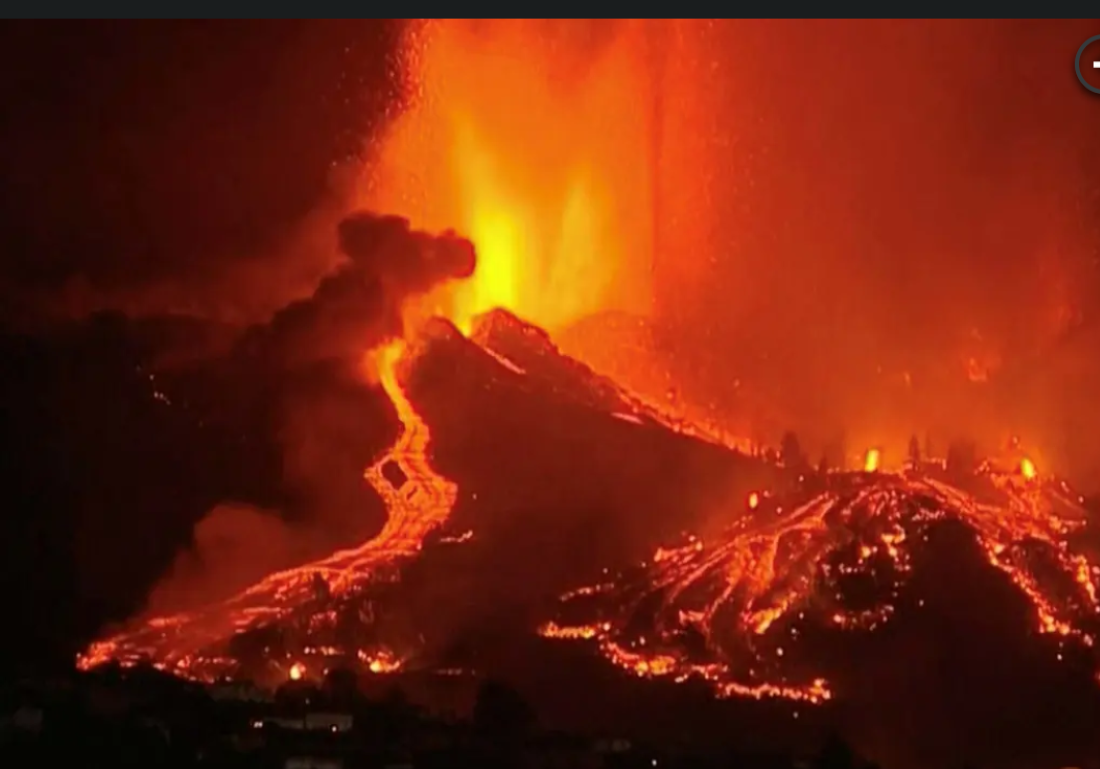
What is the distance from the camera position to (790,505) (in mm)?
18719

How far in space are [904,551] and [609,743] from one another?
249 inches

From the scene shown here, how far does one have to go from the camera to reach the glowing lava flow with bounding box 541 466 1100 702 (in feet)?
51.4

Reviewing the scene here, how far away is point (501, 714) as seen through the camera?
40.1 ft

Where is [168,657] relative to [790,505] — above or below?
below

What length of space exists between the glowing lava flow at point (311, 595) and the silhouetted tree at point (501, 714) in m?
2.06

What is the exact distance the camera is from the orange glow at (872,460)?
→ 72.6 feet

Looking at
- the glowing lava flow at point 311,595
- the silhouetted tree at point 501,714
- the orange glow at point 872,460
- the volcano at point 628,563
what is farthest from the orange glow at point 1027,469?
the silhouetted tree at point 501,714

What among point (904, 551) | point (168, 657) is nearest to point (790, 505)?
point (904, 551)

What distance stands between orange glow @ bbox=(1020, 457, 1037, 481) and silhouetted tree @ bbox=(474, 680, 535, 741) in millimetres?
10231

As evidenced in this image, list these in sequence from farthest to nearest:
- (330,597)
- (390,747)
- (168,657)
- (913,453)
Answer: (913,453) < (330,597) < (168,657) < (390,747)

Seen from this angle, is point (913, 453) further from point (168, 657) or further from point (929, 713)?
point (168, 657)

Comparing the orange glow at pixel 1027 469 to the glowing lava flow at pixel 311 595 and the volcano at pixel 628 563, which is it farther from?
the glowing lava flow at pixel 311 595

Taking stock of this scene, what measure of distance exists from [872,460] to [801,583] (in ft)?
19.7

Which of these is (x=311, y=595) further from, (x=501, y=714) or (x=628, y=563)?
(x=501, y=714)
